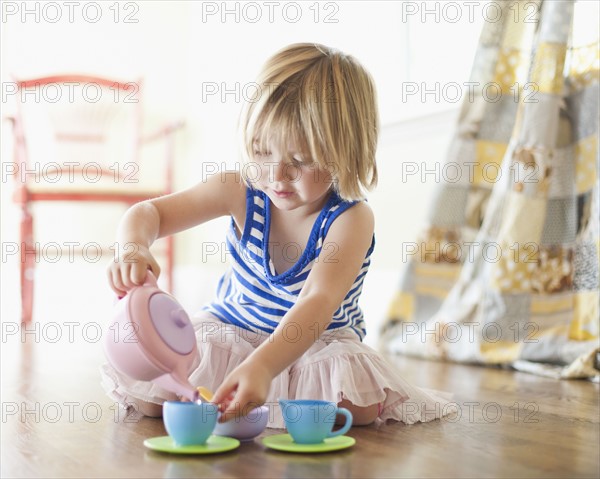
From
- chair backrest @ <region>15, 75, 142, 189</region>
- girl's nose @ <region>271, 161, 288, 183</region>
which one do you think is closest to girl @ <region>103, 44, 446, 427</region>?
girl's nose @ <region>271, 161, 288, 183</region>

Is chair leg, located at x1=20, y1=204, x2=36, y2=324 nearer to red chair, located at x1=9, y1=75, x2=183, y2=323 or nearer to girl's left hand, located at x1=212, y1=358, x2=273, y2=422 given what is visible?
red chair, located at x1=9, y1=75, x2=183, y2=323

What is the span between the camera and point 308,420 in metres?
0.96

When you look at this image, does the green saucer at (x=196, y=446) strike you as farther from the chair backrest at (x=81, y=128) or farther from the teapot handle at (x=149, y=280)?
the chair backrest at (x=81, y=128)

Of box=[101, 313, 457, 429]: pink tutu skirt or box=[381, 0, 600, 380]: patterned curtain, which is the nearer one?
box=[101, 313, 457, 429]: pink tutu skirt

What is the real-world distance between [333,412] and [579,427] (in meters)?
0.42

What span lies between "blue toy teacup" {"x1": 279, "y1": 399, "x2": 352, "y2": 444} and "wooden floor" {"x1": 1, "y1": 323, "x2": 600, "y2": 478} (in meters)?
0.03

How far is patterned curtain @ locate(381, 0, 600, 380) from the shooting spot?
1.84 m

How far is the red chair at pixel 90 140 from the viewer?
8.95 ft

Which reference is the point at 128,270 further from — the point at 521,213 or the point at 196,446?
the point at 521,213

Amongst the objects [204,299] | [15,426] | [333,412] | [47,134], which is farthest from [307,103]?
[47,134]

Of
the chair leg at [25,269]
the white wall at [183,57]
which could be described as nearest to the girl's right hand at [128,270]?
the chair leg at [25,269]

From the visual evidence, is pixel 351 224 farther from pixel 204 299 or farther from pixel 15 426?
pixel 204 299

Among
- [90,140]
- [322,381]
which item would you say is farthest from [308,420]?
[90,140]

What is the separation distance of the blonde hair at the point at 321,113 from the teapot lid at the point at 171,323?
27 centimetres
